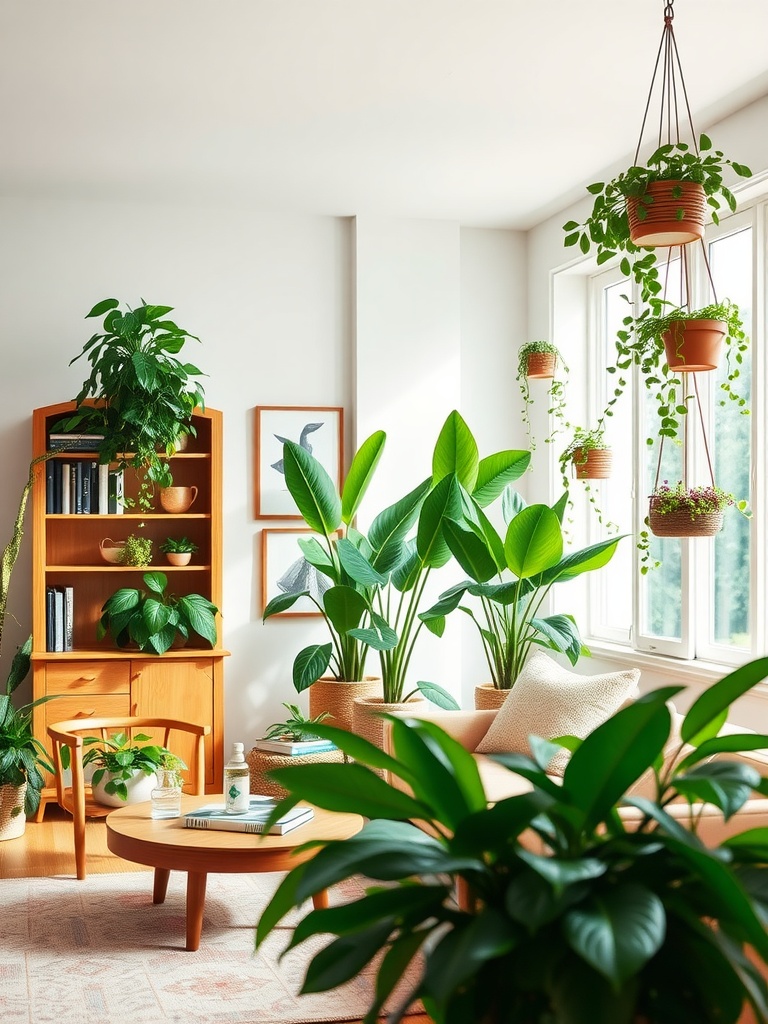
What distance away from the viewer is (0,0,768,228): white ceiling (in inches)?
137

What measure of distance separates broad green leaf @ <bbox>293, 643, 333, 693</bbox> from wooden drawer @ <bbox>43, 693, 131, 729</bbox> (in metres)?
0.84

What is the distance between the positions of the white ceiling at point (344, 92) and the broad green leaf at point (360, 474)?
123 centimetres

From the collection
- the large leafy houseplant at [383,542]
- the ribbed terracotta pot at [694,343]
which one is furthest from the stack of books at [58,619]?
the ribbed terracotta pot at [694,343]

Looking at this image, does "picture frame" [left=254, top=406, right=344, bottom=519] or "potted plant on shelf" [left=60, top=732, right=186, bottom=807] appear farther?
"picture frame" [left=254, top=406, right=344, bottom=519]

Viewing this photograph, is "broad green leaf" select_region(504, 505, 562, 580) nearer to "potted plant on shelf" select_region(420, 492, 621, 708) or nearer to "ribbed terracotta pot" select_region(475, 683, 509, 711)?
"potted plant on shelf" select_region(420, 492, 621, 708)

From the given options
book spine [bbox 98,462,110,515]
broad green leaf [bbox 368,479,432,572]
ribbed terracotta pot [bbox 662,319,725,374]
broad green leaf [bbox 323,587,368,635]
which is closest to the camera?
ribbed terracotta pot [bbox 662,319,725,374]

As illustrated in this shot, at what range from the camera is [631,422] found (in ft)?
17.3

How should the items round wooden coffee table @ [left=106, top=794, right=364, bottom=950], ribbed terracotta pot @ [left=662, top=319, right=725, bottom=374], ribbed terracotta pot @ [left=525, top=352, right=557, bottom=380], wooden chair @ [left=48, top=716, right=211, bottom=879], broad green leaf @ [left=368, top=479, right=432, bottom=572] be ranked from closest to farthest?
round wooden coffee table @ [left=106, top=794, right=364, bottom=950]
ribbed terracotta pot @ [left=662, top=319, right=725, bottom=374]
wooden chair @ [left=48, top=716, right=211, bottom=879]
broad green leaf @ [left=368, top=479, right=432, bottom=572]
ribbed terracotta pot @ [left=525, top=352, right=557, bottom=380]

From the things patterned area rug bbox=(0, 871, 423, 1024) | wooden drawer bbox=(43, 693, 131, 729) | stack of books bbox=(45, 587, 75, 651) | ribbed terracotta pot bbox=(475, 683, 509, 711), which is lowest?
patterned area rug bbox=(0, 871, 423, 1024)

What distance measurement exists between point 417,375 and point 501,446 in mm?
629

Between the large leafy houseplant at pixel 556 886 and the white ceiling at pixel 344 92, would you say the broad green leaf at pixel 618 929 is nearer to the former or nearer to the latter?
the large leafy houseplant at pixel 556 886

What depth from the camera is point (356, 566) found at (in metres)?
4.79

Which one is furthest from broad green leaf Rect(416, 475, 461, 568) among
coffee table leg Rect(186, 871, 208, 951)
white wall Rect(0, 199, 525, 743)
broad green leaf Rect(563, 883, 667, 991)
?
broad green leaf Rect(563, 883, 667, 991)

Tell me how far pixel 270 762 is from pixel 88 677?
0.99 m
